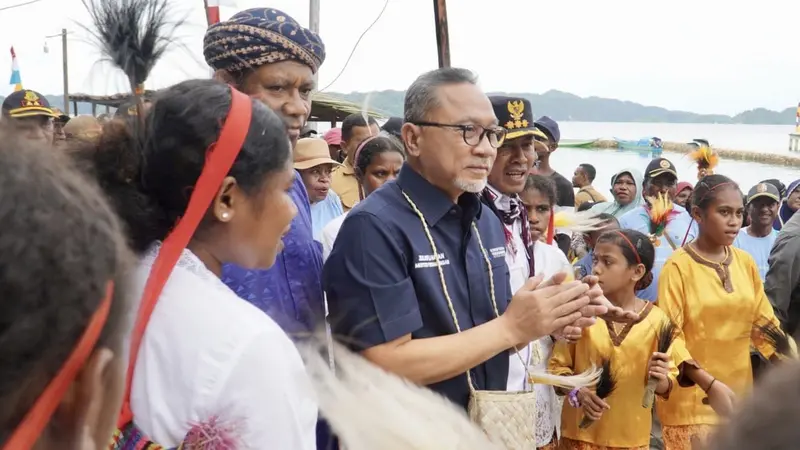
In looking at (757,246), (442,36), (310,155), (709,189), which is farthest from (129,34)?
(757,246)

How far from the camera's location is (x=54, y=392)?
2.29 feet

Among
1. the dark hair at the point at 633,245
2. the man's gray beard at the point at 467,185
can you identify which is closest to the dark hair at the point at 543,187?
the dark hair at the point at 633,245

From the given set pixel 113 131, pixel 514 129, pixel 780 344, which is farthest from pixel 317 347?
pixel 514 129

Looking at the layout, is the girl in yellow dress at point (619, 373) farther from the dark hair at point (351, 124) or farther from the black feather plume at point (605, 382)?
the dark hair at point (351, 124)

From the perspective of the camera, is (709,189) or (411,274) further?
(709,189)

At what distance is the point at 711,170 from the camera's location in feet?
22.1

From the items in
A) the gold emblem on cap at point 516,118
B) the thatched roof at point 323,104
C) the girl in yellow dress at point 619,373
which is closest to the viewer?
the thatched roof at point 323,104

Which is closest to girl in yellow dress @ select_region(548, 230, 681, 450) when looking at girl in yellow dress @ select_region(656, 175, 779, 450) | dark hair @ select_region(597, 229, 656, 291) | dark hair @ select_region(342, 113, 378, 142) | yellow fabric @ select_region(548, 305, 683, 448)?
yellow fabric @ select_region(548, 305, 683, 448)

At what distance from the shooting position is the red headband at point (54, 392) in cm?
69

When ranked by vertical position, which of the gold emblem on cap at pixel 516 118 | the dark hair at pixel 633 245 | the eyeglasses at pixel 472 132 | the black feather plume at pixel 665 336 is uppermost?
the gold emblem on cap at pixel 516 118

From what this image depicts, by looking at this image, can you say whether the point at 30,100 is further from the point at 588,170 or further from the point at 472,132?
the point at 588,170

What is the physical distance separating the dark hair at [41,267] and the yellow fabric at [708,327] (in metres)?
3.36

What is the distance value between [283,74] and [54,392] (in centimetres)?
144

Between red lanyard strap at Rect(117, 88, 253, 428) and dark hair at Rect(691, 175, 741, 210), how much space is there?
3.24m
